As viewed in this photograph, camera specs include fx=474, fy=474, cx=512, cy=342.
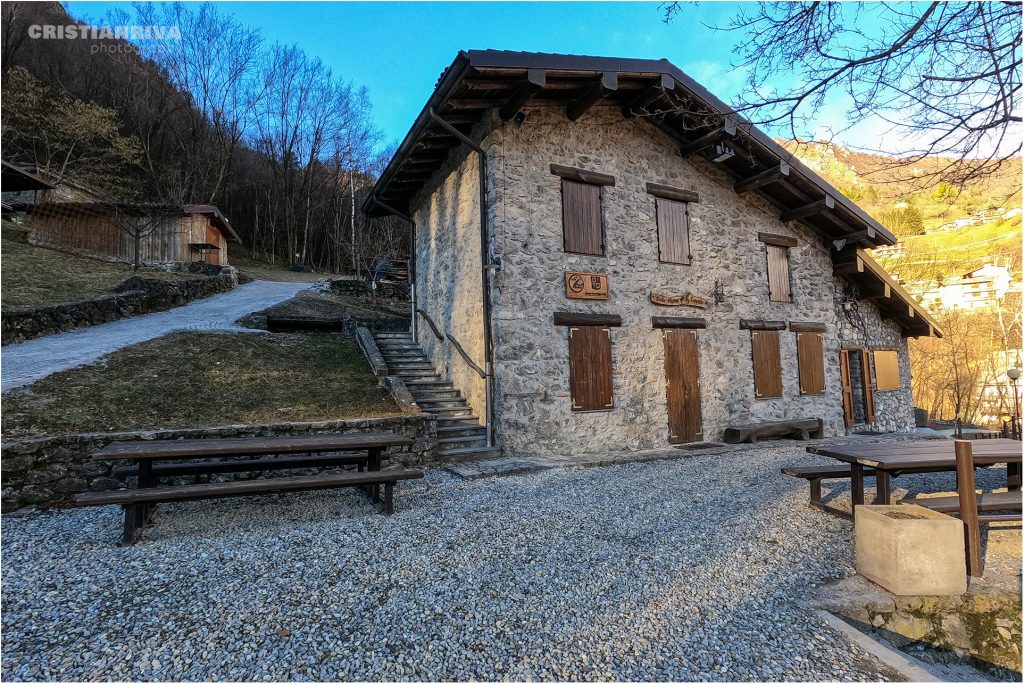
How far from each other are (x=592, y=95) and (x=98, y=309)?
37.6 feet

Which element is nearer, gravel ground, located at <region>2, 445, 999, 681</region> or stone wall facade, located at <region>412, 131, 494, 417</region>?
gravel ground, located at <region>2, 445, 999, 681</region>

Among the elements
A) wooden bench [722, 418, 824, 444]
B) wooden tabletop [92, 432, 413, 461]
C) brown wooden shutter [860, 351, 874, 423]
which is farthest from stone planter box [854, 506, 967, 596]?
brown wooden shutter [860, 351, 874, 423]

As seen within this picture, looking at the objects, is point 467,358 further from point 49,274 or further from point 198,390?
point 49,274

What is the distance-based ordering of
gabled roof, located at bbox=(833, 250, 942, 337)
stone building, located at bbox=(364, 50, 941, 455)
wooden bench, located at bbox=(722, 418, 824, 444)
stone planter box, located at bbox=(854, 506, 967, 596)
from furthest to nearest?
gabled roof, located at bbox=(833, 250, 942, 337) < wooden bench, located at bbox=(722, 418, 824, 444) < stone building, located at bbox=(364, 50, 941, 455) < stone planter box, located at bbox=(854, 506, 967, 596)

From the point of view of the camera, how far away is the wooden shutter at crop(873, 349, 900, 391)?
12195 mm

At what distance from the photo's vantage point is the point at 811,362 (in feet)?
34.0

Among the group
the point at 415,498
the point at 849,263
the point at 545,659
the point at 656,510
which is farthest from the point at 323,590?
the point at 849,263

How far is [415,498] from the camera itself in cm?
488

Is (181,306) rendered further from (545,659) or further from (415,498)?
(545,659)

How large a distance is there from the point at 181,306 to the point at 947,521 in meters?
16.5

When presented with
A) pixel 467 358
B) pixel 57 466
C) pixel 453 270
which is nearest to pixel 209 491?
pixel 57 466

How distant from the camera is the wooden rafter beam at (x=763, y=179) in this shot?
9.05 m

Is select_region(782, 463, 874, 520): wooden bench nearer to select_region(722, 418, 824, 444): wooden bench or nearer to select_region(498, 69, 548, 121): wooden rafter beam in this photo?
select_region(722, 418, 824, 444): wooden bench

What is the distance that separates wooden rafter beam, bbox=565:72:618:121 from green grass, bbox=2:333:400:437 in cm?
554
